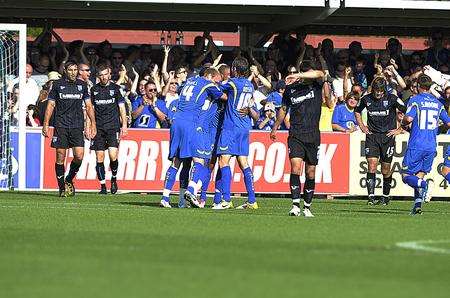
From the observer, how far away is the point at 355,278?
29.4 feet

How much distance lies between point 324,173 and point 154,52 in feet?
18.7

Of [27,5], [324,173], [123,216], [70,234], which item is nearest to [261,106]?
[324,173]

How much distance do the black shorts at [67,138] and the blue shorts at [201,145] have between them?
383 cm

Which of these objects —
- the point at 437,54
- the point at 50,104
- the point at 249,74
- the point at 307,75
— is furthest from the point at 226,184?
the point at 437,54

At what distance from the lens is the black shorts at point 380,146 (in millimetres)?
23312

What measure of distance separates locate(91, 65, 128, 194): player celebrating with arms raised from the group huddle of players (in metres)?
0.02

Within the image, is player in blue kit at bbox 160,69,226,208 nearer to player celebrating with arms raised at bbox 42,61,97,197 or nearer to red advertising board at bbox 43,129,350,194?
player celebrating with arms raised at bbox 42,61,97,197

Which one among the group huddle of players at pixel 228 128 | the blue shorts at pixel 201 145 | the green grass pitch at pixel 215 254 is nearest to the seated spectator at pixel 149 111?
the group huddle of players at pixel 228 128

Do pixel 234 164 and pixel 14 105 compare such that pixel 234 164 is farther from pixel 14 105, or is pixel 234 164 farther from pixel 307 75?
pixel 307 75

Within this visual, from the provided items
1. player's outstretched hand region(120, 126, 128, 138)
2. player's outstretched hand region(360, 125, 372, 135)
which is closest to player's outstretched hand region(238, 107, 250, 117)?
player's outstretched hand region(360, 125, 372, 135)

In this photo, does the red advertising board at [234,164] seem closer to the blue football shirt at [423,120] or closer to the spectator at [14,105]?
the spectator at [14,105]

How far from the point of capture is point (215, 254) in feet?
34.4

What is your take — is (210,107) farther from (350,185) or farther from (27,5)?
(27,5)

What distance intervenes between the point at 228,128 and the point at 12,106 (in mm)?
6950
